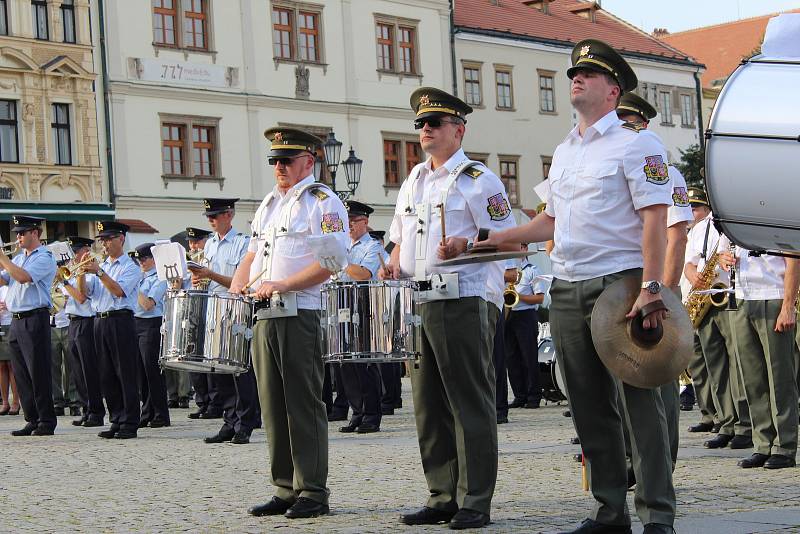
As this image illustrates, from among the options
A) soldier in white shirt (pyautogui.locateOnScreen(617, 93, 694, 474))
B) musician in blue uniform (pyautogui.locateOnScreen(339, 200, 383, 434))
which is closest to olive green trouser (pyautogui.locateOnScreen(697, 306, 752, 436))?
soldier in white shirt (pyautogui.locateOnScreen(617, 93, 694, 474))

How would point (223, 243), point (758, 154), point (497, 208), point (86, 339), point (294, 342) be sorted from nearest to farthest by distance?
point (758, 154), point (497, 208), point (294, 342), point (223, 243), point (86, 339)

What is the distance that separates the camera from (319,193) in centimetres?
886

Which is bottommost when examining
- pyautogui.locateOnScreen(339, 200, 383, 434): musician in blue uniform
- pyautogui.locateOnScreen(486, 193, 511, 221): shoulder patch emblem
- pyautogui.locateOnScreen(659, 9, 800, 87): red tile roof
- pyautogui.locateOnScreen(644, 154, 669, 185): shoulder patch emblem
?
pyautogui.locateOnScreen(339, 200, 383, 434): musician in blue uniform

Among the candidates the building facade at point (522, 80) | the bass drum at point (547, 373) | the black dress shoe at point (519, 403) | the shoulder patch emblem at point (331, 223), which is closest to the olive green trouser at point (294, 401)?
the shoulder patch emblem at point (331, 223)

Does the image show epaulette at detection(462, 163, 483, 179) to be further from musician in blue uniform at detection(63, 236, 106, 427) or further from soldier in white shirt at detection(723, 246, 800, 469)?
musician in blue uniform at detection(63, 236, 106, 427)

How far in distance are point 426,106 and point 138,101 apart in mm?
33012

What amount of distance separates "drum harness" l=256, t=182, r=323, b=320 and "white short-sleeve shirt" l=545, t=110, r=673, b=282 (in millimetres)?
2064

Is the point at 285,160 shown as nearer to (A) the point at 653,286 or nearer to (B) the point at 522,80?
(A) the point at 653,286

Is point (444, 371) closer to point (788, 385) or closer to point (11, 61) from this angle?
point (788, 385)

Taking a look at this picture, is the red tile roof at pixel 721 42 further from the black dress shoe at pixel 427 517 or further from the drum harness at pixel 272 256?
the black dress shoe at pixel 427 517

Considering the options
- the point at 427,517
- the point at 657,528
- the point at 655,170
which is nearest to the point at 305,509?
the point at 427,517

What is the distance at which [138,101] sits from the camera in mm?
40344

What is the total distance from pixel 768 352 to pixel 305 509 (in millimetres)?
3788

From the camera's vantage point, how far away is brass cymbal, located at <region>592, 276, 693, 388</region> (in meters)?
6.68
